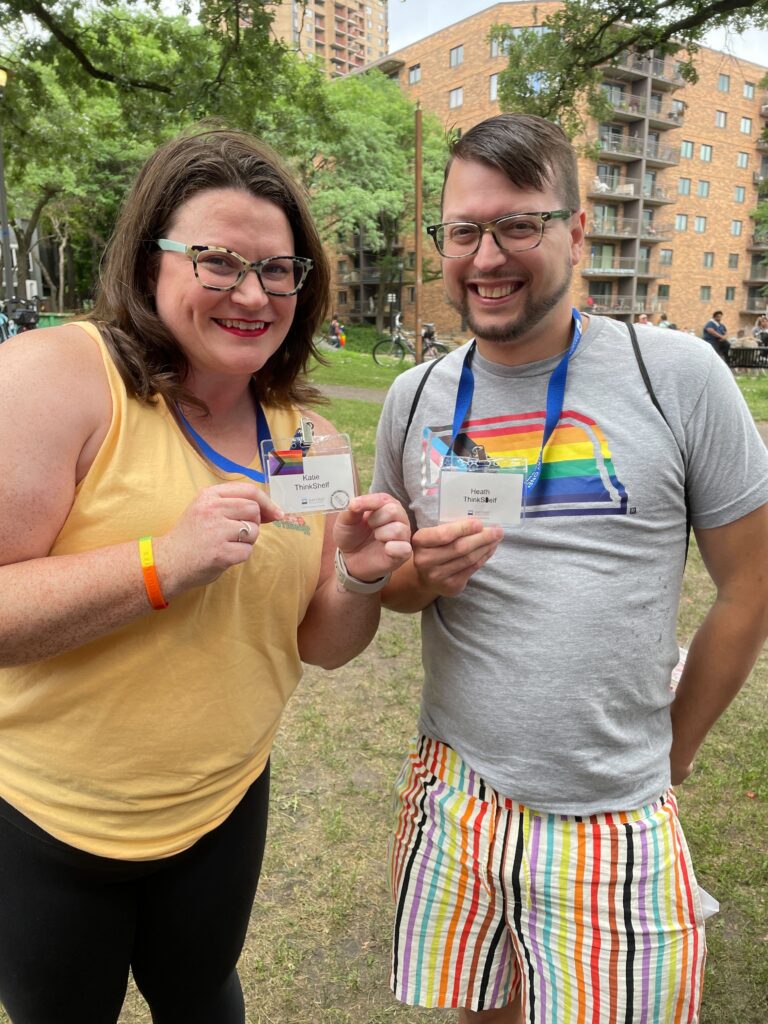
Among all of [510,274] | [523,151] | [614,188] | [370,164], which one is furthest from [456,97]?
[510,274]

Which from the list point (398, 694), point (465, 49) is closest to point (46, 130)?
point (398, 694)

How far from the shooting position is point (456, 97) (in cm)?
3878

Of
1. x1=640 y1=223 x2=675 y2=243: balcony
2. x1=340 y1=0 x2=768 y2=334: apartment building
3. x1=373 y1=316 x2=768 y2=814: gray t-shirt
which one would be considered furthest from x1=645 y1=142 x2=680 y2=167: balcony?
x1=373 y1=316 x2=768 y2=814: gray t-shirt

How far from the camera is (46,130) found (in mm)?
12852

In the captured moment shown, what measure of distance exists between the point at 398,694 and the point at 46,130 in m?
13.6

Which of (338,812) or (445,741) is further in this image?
(338,812)

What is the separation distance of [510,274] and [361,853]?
90.1 inches

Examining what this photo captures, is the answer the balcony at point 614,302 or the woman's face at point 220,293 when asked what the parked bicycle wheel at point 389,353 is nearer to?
the woman's face at point 220,293

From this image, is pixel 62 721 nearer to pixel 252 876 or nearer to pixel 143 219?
pixel 252 876

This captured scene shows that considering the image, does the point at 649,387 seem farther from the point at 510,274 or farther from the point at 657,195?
the point at 657,195

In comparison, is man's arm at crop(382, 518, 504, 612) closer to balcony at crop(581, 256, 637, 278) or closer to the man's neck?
the man's neck

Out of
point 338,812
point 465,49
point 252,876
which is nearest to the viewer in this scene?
point 252,876

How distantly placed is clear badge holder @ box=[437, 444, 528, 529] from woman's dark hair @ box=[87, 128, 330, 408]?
0.53 meters

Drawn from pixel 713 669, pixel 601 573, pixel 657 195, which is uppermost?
pixel 657 195
